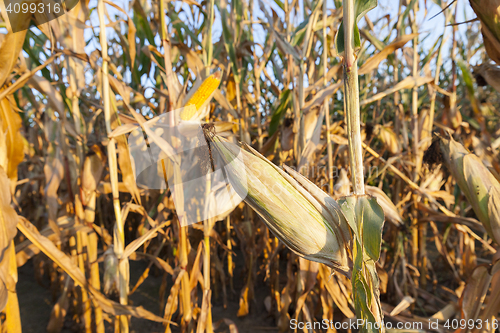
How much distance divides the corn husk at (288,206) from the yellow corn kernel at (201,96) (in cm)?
37

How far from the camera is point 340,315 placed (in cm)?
175

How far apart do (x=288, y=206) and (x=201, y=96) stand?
51 cm

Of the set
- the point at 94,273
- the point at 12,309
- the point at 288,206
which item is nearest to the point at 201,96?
the point at 288,206

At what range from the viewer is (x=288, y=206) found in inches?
20.3

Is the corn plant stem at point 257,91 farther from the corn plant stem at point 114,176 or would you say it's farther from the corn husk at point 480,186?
the corn husk at point 480,186

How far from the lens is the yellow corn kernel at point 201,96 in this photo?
0.85 meters

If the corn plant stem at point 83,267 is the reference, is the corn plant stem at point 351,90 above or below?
above

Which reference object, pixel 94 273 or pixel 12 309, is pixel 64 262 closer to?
pixel 12 309

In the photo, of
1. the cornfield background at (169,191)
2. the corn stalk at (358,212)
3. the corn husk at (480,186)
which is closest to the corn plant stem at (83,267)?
the cornfield background at (169,191)

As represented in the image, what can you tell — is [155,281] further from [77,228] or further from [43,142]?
[43,142]

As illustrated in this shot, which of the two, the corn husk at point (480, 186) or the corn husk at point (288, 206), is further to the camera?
the corn husk at point (480, 186)

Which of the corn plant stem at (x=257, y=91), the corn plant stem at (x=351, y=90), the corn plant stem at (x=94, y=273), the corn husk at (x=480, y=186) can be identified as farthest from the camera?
the corn plant stem at (x=257, y=91)

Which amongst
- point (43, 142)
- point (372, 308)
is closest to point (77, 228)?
point (372, 308)

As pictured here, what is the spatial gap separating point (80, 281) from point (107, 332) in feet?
3.41
